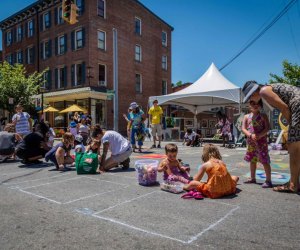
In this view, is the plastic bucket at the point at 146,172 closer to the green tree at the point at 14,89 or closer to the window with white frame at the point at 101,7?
the green tree at the point at 14,89

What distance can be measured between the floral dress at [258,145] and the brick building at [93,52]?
20.7 m

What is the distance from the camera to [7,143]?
27.2 feet

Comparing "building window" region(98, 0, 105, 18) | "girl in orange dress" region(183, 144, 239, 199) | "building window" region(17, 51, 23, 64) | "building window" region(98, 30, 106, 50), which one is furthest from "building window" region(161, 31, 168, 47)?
"girl in orange dress" region(183, 144, 239, 199)

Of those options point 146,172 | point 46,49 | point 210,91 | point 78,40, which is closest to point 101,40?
point 78,40

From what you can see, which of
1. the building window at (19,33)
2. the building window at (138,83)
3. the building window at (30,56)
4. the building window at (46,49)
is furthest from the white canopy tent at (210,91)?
the building window at (19,33)

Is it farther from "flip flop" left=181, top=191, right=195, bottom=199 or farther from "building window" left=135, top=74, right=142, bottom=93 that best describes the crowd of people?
"building window" left=135, top=74, right=142, bottom=93

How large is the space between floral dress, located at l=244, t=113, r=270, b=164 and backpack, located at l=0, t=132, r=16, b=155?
666 centimetres

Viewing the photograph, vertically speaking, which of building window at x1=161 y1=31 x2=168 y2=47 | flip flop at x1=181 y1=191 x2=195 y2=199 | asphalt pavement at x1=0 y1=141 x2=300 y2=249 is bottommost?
asphalt pavement at x1=0 y1=141 x2=300 y2=249

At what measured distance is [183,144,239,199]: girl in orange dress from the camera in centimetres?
416

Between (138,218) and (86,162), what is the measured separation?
305 cm

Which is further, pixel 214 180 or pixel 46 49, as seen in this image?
pixel 46 49

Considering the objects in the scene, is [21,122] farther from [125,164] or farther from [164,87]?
[164,87]

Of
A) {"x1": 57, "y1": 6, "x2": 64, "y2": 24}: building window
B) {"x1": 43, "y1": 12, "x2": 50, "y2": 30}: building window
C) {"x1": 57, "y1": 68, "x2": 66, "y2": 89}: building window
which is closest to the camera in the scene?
{"x1": 57, "y1": 6, "x2": 64, "y2": 24}: building window

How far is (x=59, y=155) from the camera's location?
22.4 feet
